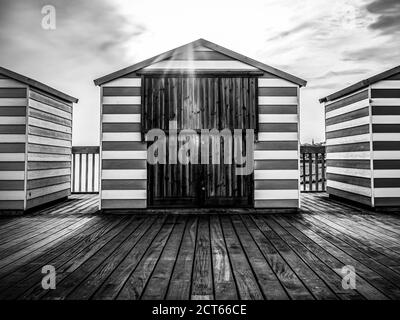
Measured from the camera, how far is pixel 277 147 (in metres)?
5.93

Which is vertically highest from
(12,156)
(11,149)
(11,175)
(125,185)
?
(11,149)

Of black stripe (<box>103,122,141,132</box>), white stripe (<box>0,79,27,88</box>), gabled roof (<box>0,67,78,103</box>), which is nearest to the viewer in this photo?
gabled roof (<box>0,67,78,103</box>)

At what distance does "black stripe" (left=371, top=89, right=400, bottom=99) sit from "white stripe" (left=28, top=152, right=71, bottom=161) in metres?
7.44

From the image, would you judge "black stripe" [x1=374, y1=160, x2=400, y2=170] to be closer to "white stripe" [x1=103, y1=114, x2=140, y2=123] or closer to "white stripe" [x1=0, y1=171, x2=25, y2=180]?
"white stripe" [x1=103, y1=114, x2=140, y2=123]

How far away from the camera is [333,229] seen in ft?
14.3

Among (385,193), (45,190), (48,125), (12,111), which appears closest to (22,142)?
(12,111)

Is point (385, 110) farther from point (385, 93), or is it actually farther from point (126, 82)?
point (126, 82)

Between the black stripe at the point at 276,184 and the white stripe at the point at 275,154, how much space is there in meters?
0.51

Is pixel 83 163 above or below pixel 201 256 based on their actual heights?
above

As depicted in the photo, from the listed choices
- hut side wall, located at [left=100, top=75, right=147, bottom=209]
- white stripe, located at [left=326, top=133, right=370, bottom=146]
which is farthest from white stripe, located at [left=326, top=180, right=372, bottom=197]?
hut side wall, located at [left=100, top=75, right=147, bottom=209]

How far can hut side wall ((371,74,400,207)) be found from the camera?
587cm

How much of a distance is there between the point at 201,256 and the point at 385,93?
217 inches

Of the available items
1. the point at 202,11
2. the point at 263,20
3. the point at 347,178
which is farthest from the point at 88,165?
the point at 347,178

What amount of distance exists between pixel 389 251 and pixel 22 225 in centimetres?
549
